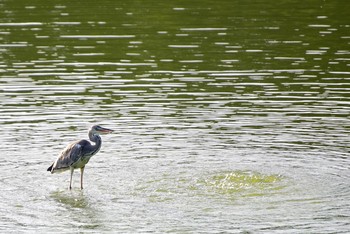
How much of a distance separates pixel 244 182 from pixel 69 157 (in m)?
3.43

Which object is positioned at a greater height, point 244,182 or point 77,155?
point 77,155

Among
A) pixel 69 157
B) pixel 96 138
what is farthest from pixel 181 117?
pixel 69 157

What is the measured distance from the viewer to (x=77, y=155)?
63.5ft

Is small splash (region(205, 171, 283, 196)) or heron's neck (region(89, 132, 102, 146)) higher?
heron's neck (region(89, 132, 102, 146))

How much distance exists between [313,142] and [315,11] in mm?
18288

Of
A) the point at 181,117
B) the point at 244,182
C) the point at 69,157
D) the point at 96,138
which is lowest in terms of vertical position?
the point at 181,117

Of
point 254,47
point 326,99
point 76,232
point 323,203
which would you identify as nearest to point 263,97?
point 326,99

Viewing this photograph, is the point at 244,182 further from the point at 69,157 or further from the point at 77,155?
the point at 69,157

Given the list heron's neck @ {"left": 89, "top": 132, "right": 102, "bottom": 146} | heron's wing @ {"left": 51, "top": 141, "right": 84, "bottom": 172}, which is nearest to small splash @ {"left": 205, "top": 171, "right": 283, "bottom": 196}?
heron's neck @ {"left": 89, "top": 132, "right": 102, "bottom": 146}

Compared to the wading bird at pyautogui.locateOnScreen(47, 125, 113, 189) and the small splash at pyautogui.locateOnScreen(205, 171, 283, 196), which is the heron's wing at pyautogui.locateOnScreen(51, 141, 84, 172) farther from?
the small splash at pyautogui.locateOnScreen(205, 171, 283, 196)

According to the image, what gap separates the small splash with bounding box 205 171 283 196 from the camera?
18531 mm

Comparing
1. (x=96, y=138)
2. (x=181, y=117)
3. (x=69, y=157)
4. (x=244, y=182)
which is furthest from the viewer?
(x=181, y=117)

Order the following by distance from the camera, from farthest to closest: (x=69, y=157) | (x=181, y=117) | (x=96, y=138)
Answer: (x=181, y=117)
(x=96, y=138)
(x=69, y=157)

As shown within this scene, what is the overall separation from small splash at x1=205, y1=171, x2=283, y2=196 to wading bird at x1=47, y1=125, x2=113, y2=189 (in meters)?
2.34
